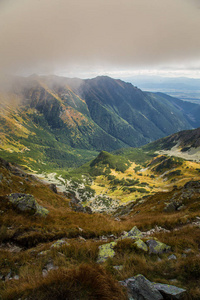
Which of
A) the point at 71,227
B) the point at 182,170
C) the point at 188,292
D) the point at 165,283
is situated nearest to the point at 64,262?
the point at 165,283

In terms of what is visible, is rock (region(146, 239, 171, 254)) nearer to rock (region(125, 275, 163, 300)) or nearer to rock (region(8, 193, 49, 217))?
rock (region(125, 275, 163, 300))

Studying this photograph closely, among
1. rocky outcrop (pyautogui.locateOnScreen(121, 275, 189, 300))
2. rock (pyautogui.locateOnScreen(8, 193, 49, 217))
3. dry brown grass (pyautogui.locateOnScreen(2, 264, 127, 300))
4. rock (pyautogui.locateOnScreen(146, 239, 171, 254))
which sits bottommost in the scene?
rock (pyautogui.locateOnScreen(8, 193, 49, 217))

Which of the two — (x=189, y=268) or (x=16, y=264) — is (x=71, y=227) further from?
(x=189, y=268)

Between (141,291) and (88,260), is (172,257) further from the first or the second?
(88,260)

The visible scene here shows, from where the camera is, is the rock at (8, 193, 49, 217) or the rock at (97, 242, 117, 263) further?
the rock at (8, 193, 49, 217)

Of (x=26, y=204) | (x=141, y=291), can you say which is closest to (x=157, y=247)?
(x=141, y=291)

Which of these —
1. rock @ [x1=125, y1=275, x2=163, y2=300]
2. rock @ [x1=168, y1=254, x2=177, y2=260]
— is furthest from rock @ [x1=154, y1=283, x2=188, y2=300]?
rock @ [x1=168, y1=254, x2=177, y2=260]

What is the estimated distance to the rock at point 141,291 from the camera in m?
4.57

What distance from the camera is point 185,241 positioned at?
9.11m

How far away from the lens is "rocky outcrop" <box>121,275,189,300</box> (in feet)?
14.9

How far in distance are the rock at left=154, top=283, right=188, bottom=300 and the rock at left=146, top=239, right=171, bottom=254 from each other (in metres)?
3.55

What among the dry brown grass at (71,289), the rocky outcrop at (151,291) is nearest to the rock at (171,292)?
the rocky outcrop at (151,291)

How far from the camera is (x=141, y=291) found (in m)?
4.66

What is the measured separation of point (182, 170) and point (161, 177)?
26.8 metres
